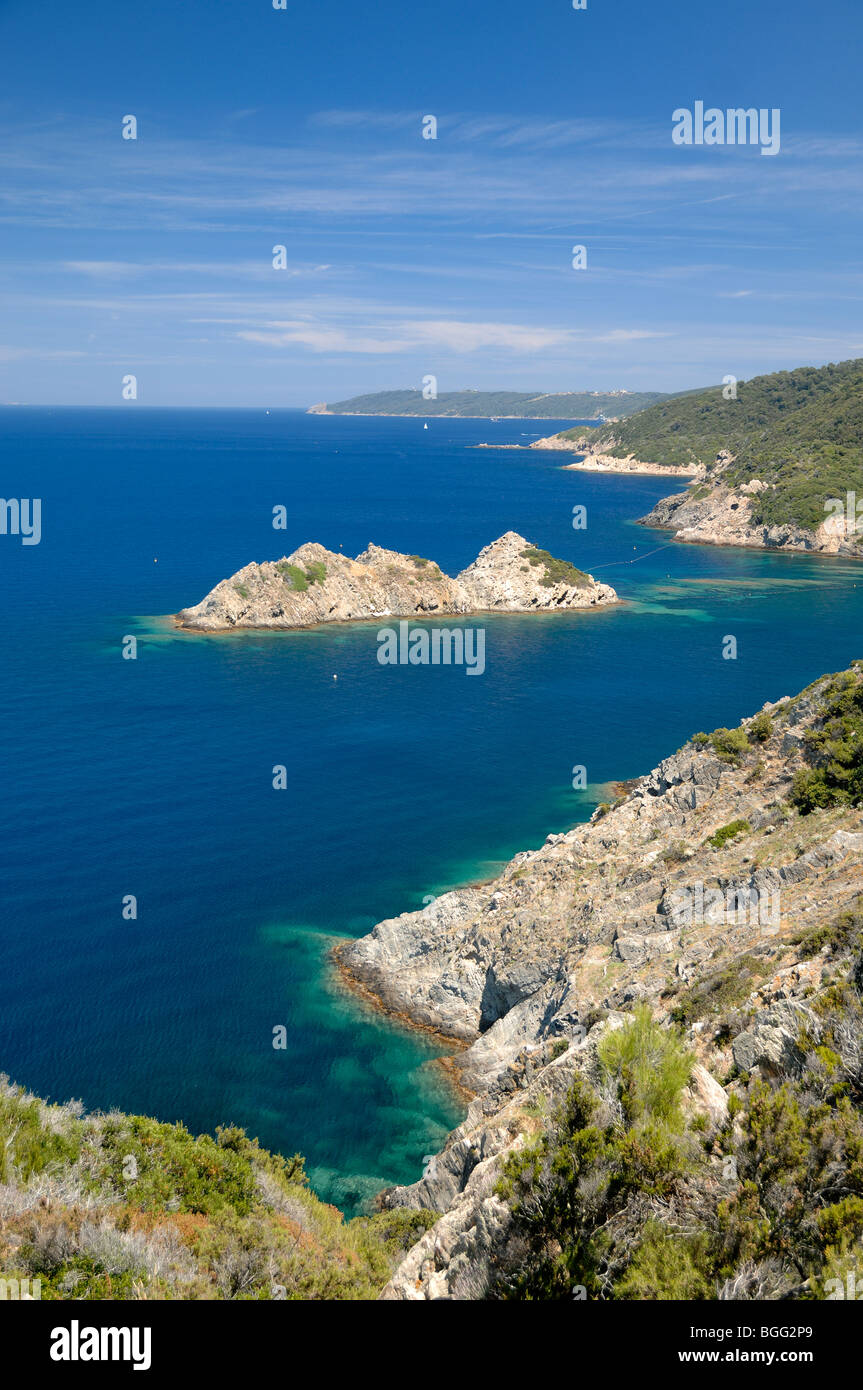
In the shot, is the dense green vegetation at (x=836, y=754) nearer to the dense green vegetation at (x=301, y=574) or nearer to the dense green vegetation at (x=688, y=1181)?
the dense green vegetation at (x=688, y=1181)

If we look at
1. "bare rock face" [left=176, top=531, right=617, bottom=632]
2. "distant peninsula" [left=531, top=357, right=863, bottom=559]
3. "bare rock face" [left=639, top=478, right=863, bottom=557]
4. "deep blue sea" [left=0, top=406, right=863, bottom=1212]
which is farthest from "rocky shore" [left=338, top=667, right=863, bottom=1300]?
"distant peninsula" [left=531, top=357, right=863, bottom=559]

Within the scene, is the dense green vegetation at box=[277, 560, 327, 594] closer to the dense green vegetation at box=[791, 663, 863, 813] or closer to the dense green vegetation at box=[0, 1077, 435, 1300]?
the dense green vegetation at box=[791, 663, 863, 813]

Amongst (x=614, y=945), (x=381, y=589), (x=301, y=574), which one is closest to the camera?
(x=614, y=945)

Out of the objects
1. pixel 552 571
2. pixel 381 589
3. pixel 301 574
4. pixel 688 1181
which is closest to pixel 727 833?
pixel 688 1181

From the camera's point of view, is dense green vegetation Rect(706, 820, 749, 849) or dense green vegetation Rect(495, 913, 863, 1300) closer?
dense green vegetation Rect(495, 913, 863, 1300)

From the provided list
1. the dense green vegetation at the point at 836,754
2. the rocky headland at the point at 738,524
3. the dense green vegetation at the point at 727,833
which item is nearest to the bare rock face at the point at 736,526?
the rocky headland at the point at 738,524

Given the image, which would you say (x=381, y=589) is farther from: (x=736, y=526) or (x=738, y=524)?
(x=738, y=524)
